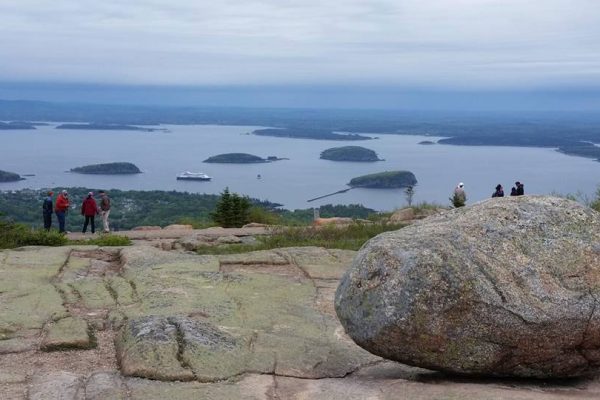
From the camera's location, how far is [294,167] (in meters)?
108

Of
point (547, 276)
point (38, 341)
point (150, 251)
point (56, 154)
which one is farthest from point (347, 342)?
point (56, 154)

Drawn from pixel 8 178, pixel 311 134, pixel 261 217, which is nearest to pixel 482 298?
pixel 261 217

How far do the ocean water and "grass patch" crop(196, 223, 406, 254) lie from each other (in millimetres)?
19210

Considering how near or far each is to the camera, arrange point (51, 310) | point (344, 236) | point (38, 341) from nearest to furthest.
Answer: point (38, 341) → point (51, 310) → point (344, 236)

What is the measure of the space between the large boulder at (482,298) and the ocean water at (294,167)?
2979 centimetres

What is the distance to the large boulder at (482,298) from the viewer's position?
6.99m

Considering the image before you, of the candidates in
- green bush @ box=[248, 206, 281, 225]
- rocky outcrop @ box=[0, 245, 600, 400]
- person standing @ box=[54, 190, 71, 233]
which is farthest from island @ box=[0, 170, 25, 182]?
rocky outcrop @ box=[0, 245, 600, 400]

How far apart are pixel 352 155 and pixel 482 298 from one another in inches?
4323

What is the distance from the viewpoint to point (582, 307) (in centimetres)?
714

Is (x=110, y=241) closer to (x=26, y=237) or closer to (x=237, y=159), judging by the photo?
(x=26, y=237)

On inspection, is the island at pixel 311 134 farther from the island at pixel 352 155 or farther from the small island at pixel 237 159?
the small island at pixel 237 159

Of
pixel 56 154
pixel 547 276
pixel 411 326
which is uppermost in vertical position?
pixel 547 276

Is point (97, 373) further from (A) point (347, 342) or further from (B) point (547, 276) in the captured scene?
(B) point (547, 276)

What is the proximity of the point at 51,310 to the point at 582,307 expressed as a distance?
6721 mm
